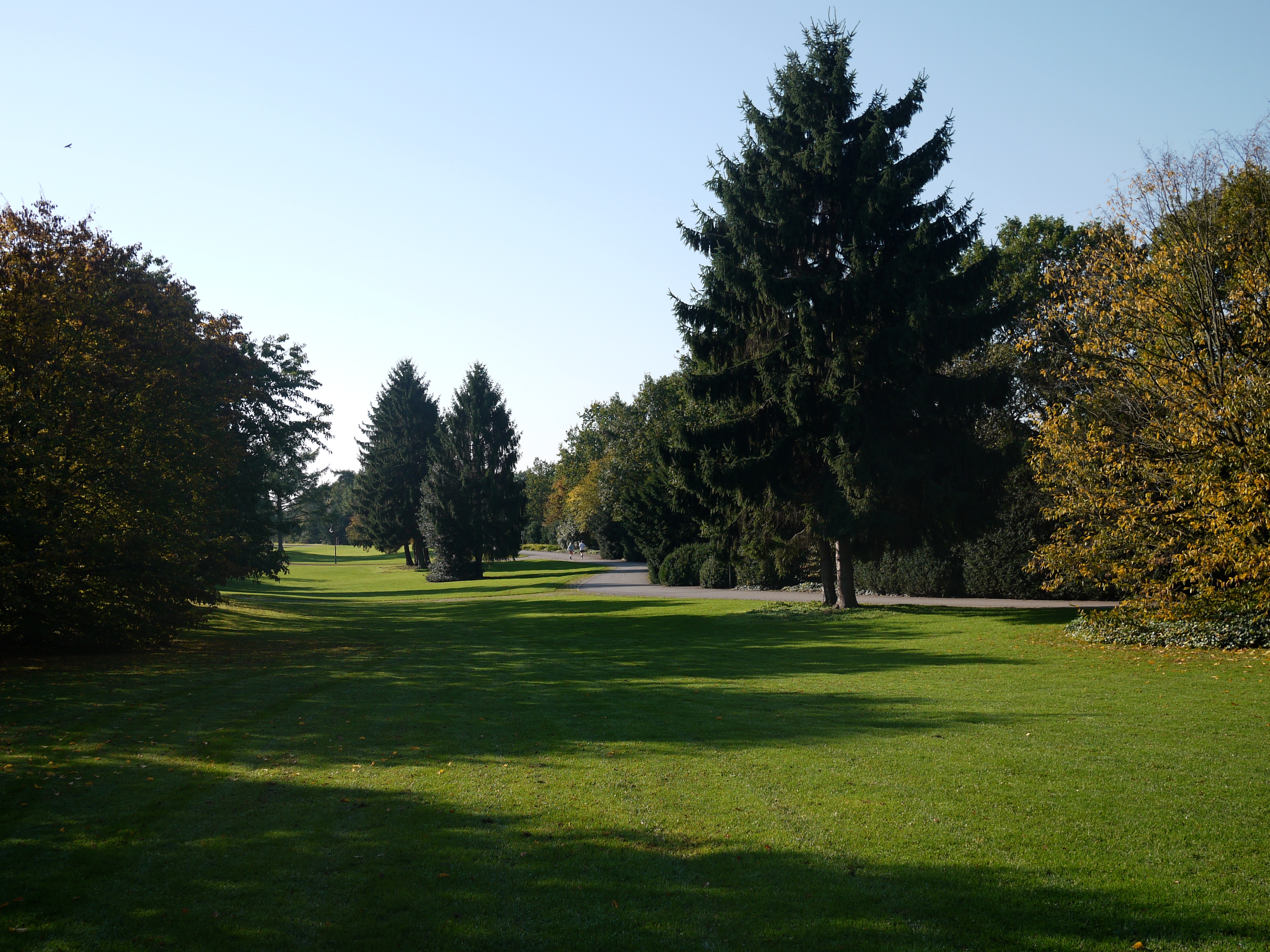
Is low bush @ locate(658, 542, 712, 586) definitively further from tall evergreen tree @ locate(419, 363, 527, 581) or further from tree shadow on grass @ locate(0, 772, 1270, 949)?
tree shadow on grass @ locate(0, 772, 1270, 949)

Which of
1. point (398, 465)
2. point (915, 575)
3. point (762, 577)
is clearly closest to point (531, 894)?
point (915, 575)

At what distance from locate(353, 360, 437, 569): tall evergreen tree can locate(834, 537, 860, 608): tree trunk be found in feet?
157

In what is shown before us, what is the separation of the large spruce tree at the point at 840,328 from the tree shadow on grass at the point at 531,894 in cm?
1782

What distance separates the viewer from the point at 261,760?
→ 27.9ft

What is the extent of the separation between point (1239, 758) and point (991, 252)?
18.9 m

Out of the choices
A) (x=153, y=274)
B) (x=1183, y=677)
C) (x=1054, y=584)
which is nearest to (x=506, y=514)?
(x=153, y=274)

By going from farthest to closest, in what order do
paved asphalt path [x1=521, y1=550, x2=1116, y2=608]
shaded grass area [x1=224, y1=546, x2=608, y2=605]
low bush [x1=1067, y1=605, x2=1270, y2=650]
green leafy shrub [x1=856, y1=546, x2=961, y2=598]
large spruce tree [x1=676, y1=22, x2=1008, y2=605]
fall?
shaded grass area [x1=224, y1=546, x2=608, y2=605], green leafy shrub [x1=856, y1=546, x2=961, y2=598], paved asphalt path [x1=521, y1=550, x2=1116, y2=608], large spruce tree [x1=676, y1=22, x2=1008, y2=605], low bush [x1=1067, y1=605, x2=1270, y2=650]

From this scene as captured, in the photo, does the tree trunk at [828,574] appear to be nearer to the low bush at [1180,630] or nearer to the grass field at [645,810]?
the low bush at [1180,630]

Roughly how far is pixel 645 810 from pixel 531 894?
1.68 meters

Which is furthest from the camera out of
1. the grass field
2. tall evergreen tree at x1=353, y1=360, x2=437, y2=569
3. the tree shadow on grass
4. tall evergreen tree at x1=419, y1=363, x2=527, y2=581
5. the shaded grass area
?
tall evergreen tree at x1=353, y1=360, x2=437, y2=569

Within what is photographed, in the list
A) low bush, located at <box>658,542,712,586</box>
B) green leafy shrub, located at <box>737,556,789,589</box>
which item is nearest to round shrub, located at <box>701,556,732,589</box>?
low bush, located at <box>658,542,712,586</box>

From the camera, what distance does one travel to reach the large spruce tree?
23219 mm

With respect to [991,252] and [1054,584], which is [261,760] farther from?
[991,252]

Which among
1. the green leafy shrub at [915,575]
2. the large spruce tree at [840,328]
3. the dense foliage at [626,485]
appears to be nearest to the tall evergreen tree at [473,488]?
the dense foliage at [626,485]
